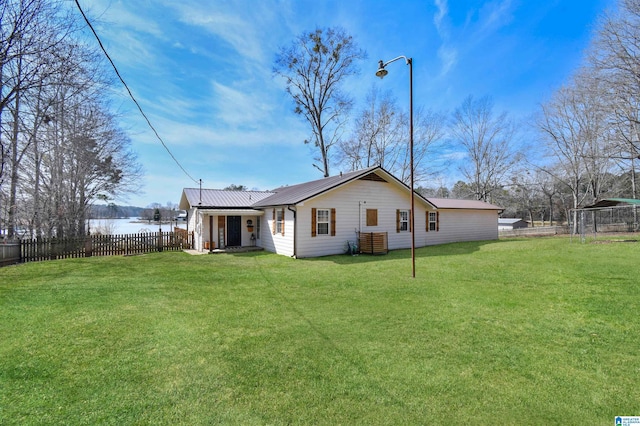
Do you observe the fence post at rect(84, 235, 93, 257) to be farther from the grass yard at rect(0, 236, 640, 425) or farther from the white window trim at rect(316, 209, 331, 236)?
the white window trim at rect(316, 209, 331, 236)

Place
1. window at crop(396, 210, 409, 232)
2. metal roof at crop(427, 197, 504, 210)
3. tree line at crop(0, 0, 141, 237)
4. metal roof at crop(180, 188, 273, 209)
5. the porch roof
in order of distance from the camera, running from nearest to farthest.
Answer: tree line at crop(0, 0, 141, 237) < the porch roof < window at crop(396, 210, 409, 232) < metal roof at crop(180, 188, 273, 209) < metal roof at crop(427, 197, 504, 210)

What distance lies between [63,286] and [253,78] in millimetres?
11465

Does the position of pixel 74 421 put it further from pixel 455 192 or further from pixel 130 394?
pixel 455 192

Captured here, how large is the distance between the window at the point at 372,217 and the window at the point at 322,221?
7.99ft

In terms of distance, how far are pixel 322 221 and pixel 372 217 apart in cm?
295

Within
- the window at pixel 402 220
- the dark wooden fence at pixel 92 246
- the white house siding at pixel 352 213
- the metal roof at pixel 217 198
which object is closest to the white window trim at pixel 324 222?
the white house siding at pixel 352 213

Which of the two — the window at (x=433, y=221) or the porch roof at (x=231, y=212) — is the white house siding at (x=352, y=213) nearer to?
the porch roof at (x=231, y=212)

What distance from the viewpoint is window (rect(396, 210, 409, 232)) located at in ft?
50.3

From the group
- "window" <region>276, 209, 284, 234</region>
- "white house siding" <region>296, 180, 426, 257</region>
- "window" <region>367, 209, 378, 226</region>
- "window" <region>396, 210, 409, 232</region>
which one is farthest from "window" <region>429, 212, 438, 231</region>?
"window" <region>276, 209, 284, 234</region>

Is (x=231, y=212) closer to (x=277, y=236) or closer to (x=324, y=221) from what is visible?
(x=277, y=236)

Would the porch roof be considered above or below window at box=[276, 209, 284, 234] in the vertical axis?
above

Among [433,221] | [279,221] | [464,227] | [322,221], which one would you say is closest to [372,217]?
[322,221]

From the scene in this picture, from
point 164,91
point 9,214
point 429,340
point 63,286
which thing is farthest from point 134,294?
point 9,214

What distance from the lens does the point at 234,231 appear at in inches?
623
